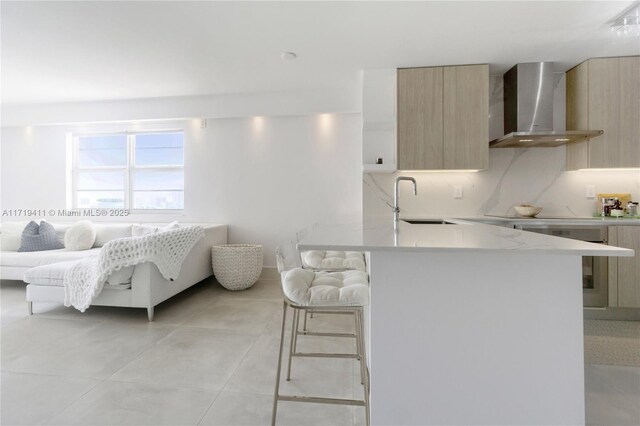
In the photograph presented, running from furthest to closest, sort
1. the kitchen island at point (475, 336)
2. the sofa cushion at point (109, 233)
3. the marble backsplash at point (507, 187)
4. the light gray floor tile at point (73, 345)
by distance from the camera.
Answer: the sofa cushion at point (109, 233)
the marble backsplash at point (507, 187)
the light gray floor tile at point (73, 345)
the kitchen island at point (475, 336)

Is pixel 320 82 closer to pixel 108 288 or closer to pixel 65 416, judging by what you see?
pixel 108 288

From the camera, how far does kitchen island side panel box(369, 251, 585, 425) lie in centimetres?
112

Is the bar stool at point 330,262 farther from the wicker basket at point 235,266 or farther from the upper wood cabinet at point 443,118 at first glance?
the wicker basket at point 235,266

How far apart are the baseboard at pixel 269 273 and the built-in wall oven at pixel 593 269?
10.3ft

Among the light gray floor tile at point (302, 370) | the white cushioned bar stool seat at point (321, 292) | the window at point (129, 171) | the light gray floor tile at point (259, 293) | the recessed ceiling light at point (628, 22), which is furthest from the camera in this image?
the window at point (129, 171)

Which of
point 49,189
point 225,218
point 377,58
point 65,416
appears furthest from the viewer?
point 49,189

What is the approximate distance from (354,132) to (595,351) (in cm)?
319

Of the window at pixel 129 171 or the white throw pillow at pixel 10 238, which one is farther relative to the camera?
the window at pixel 129 171

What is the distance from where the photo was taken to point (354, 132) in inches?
163

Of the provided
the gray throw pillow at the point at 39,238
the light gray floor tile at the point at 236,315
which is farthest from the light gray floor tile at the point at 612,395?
the gray throw pillow at the point at 39,238

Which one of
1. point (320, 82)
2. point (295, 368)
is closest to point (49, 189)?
point (320, 82)

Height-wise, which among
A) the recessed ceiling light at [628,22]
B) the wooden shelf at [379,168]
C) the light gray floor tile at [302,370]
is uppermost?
the recessed ceiling light at [628,22]

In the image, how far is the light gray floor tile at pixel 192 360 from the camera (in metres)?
1.82

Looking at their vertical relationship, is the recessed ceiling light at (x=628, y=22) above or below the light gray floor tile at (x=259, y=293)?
above
